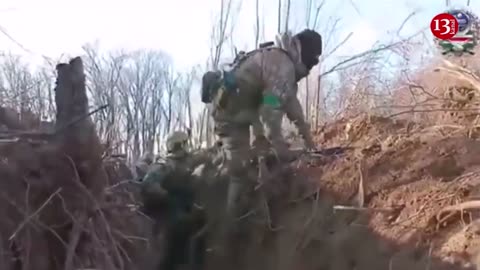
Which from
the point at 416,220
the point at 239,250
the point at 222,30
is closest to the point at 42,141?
the point at 239,250

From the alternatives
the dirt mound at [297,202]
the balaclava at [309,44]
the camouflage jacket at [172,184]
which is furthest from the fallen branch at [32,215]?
the balaclava at [309,44]

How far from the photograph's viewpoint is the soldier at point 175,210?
24.2ft

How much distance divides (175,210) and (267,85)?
1674 millimetres

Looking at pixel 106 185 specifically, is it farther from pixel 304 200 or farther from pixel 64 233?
pixel 304 200

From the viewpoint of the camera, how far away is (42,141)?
483cm

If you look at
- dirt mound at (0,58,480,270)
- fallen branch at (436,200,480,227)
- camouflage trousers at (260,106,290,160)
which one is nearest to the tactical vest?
camouflage trousers at (260,106,290,160)

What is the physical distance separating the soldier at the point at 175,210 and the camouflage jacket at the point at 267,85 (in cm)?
94

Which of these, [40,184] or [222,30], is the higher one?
[222,30]

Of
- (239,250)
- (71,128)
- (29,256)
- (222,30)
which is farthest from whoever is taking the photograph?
(222,30)

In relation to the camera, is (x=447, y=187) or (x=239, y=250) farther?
(x=239, y=250)

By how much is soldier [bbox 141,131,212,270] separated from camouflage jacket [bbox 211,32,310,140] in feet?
3.09

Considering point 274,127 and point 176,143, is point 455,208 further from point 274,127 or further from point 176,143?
point 176,143

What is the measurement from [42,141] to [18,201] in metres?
0.42

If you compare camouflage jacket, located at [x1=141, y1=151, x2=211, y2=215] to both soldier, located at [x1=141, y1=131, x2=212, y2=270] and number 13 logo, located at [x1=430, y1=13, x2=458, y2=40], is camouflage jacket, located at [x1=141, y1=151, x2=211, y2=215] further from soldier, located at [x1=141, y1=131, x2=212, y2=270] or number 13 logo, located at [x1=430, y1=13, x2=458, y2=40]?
number 13 logo, located at [x1=430, y1=13, x2=458, y2=40]
